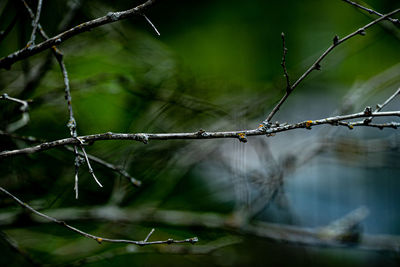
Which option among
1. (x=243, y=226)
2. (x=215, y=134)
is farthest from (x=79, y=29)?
(x=243, y=226)

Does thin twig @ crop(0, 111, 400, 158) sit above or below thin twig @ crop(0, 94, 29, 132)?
below

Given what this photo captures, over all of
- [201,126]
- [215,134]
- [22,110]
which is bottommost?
[215,134]

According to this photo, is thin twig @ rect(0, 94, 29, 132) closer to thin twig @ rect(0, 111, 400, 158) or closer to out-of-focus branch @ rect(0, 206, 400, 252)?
thin twig @ rect(0, 111, 400, 158)

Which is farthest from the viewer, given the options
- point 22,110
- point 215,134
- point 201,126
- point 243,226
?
point 201,126

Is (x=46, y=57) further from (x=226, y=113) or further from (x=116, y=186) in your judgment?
(x=226, y=113)

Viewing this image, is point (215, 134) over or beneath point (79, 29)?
beneath

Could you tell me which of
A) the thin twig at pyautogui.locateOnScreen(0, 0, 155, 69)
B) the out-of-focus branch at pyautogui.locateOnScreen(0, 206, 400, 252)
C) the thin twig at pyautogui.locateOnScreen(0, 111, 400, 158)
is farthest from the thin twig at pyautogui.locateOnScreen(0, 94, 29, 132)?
the out-of-focus branch at pyautogui.locateOnScreen(0, 206, 400, 252)

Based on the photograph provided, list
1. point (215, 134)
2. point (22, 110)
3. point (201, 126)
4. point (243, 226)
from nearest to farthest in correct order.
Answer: point (215, 134)
point (22, 110)
point (243, 226)
point (201, 126)

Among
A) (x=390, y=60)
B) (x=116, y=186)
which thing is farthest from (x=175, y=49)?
(x=390, y=60)

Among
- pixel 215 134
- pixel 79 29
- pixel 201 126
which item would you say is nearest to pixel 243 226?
pixel 201 126

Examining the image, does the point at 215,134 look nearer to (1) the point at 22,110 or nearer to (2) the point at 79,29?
(2) the point at 79,29

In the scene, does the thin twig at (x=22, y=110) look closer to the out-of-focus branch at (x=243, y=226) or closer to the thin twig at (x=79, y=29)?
the thin twig at (x=79, y=29)

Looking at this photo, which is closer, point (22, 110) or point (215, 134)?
point (215, 134)
